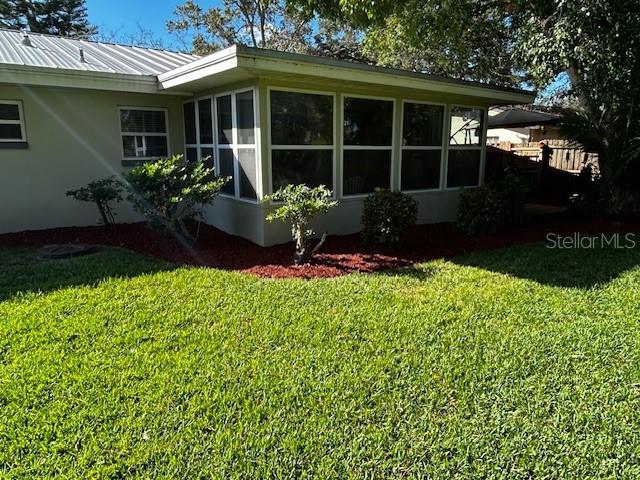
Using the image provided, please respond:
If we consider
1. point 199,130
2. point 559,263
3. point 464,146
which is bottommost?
point 559,263

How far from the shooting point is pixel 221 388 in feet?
10.1

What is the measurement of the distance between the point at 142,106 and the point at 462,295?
278 inches

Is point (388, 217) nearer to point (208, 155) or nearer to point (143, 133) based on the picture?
point (208, 155)

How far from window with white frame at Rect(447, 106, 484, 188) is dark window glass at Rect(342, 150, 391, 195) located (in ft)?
5.97

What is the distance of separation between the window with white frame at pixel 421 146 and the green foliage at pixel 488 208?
3.16ft

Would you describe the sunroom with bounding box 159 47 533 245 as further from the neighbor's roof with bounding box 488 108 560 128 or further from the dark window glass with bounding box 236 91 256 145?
the neighbor's roof with bounding box 488 108 560 128

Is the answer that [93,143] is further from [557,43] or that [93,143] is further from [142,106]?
[557,43]

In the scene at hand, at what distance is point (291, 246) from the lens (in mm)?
6980

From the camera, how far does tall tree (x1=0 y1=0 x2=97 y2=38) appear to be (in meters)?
24.4

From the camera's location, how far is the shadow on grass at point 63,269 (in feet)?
16.4

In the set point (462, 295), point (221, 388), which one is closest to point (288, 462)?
point (221, 388)

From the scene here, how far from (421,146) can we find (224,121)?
385cm

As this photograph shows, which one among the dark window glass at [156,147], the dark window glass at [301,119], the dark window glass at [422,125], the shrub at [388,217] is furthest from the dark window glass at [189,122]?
the dark window glass at [422,125]

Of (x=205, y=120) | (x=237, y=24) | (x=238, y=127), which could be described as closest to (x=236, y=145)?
(x=238, y=127)
